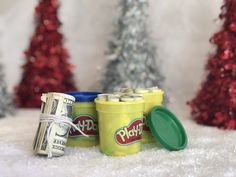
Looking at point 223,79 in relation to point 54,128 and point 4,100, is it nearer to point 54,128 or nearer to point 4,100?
point 54,128

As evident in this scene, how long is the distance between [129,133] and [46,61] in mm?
903

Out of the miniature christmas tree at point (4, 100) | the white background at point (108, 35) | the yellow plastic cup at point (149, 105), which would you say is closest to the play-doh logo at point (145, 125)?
the yellow plastic cup at point (149, 105)

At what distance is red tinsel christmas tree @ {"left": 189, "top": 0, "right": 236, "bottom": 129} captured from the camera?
1438 mm

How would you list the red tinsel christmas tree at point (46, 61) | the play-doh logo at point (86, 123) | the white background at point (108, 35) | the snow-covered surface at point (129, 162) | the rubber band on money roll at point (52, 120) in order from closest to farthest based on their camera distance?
the snow-covered surface at point (129, 162) < the rubber band on money roll at point (52, 120) < the play-doh logo at point (86, 123) < the white background at point (108, 35) < the red tinsel christmas tree at point (46, 61)

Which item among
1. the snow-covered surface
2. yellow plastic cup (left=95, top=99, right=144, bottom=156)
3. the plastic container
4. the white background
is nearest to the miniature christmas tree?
the white background

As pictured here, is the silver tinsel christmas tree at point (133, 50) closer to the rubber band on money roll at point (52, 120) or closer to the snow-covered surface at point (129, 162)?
the snow-covered surface at point (129, 162)

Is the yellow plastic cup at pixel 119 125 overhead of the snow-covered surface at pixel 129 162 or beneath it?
overhead

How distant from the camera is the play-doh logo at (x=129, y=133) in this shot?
1060mm

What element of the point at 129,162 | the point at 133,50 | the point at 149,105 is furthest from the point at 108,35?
the point at 129,162

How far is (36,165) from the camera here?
100 centimetres

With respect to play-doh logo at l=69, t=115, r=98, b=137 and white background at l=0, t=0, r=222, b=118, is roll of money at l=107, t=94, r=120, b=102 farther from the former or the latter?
white background at l=0, t=0, r=222, b=118

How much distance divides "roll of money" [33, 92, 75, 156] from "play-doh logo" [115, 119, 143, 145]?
0.14m

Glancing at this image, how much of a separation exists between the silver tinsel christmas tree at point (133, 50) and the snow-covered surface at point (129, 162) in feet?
1.47

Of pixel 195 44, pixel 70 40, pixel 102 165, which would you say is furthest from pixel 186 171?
pixel 70 40
